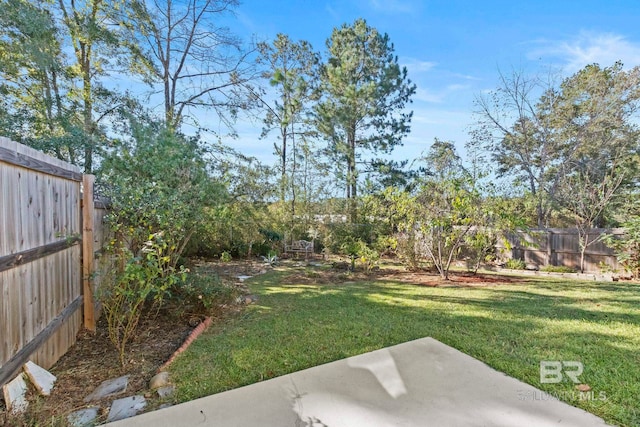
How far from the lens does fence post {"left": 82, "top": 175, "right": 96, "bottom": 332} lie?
3023mm

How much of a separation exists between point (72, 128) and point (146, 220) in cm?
457

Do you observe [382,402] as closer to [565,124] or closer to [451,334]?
[451,334]

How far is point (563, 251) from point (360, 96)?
27.3 feet

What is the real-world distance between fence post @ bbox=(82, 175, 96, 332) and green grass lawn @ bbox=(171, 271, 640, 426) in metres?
1.28

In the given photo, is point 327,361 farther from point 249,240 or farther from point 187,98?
point 187,98

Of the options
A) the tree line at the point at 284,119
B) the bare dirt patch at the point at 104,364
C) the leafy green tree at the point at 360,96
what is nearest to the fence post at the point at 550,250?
the tree line at the point at 284,119

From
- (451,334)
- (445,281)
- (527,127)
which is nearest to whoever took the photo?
(451,334)

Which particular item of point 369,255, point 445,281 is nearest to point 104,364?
point 369,255

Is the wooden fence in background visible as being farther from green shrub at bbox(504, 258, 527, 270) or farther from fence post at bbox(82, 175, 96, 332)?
fence post at bbox(82, 175, 96, 332)

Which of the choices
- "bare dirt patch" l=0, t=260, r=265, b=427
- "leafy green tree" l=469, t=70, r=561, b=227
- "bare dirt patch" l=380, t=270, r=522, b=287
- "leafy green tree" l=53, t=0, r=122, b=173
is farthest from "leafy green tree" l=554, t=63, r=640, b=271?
"leafy green tree" l=53, t=0, r=122, b=173

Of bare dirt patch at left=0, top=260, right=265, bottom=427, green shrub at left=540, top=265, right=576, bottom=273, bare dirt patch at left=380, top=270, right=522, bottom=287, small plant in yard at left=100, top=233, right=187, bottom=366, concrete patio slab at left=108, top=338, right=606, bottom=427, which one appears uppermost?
Result: small plant in yard at left=100, top=233, right=187, bottom=366

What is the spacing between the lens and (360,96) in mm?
11344

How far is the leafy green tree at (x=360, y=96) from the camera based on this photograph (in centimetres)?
1144

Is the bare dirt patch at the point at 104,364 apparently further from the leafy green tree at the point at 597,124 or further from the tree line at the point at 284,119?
the leafy green tree at the point at 597,124
